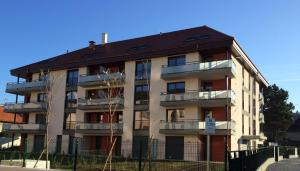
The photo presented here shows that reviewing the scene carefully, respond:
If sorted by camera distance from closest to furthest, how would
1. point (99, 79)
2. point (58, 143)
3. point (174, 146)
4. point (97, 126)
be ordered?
point (174, 146)
point (97, 126)
point (99, 79)
point (58, 143)

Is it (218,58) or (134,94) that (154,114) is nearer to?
(134,94)

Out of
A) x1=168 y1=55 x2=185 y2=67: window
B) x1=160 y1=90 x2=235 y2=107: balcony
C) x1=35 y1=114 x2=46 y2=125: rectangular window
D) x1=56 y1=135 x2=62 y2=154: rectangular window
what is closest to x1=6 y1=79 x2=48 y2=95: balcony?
x1=35 y1=114 x2=46 y2=125: rectangular window

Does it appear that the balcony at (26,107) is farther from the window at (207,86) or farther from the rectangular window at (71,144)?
the window at (207,86)

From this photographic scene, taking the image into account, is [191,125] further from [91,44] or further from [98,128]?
[91,44]

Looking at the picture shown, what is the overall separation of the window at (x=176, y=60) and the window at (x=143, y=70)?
242 centimetres

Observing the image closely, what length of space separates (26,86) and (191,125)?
24946 mm

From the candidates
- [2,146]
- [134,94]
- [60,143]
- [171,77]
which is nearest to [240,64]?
[171,77]

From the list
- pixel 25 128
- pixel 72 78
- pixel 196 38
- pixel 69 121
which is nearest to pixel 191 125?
pixel 196 38

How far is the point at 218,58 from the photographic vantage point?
37938 millimetres

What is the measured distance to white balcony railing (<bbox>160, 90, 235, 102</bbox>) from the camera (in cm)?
3494

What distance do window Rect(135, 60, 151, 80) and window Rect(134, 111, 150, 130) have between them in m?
3.76

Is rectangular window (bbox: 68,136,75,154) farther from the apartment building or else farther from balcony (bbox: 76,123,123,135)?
balcony (bbox: 76,123,123,135)

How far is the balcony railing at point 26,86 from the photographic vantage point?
4831 centimetres

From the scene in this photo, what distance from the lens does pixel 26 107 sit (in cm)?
4950
